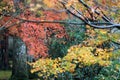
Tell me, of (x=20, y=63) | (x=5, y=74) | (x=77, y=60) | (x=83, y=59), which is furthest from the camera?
(x=5, y=74)

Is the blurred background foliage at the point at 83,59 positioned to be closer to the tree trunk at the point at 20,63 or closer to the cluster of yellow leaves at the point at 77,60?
the cluster of yellow leaves at the point at 77,60

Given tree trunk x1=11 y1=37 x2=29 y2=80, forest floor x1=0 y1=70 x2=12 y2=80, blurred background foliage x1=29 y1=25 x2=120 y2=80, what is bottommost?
forest floor x1=0 y1=70 x2=12 y2=80

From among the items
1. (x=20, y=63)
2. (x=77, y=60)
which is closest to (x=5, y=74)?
(x=20, y=63)

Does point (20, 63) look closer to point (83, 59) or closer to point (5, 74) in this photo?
point (5, 74)

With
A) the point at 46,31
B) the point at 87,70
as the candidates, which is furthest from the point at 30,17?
the point at 87,70

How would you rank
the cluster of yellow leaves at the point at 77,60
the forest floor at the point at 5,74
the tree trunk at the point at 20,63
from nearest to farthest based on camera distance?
1. the cluster of yellow leaves at the point at 77,60
2. the tree trunk at the point at 20,63
3. the forest floor at the point at 5,74

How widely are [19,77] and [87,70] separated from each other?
183 inches

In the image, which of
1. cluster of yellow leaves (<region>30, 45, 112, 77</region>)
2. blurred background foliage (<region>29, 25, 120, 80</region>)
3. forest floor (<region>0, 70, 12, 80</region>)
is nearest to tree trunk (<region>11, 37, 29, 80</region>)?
forest floor (<region>0, 70, 12, 80</region>)

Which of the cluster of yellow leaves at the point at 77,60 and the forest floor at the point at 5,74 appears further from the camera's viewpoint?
the forest floor at the point at 5,74

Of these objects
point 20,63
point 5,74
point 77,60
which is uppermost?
point 77,60

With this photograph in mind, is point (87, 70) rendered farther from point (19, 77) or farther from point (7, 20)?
point (19, 77)

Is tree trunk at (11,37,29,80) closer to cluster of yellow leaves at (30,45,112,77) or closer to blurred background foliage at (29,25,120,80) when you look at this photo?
blurred background foliage at (29,25,120,80)

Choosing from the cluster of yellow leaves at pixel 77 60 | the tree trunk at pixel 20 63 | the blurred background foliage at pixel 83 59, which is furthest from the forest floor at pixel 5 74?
the cluster of yellow leaves at pixel 77 60

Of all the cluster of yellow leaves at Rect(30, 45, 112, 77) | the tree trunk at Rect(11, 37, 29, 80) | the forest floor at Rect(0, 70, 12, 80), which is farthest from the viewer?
the forest floor at Rect(0, 70, 12, 80)
